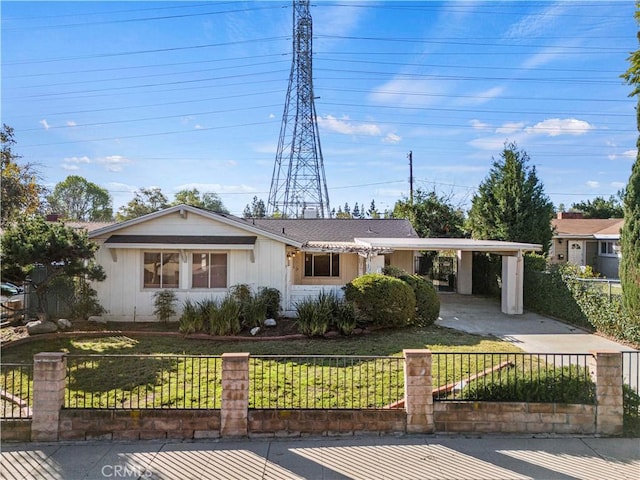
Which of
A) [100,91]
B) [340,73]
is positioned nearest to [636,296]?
[340,73]

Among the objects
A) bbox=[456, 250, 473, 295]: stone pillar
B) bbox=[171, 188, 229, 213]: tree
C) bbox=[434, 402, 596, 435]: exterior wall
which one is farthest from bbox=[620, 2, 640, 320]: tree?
bbox=[171, 188, 229, 213]: tree

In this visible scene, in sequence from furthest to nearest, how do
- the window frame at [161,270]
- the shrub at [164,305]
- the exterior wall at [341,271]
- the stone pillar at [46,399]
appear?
the exterior wall at [341,271]
the window frame at [161,270]
the shrub at [164,305]
the stone pillar at [46,399]

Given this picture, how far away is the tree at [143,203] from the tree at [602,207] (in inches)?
2034

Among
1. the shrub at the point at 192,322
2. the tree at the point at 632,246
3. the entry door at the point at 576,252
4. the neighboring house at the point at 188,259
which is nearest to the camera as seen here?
the tree at the point at 632,246

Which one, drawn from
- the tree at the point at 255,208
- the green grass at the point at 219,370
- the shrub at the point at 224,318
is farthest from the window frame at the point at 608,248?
the tree at the point at 255,208

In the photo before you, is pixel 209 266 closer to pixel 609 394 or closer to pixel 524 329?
pixel 524 329

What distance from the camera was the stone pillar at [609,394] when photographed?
5.06 m

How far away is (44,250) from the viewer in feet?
30.8

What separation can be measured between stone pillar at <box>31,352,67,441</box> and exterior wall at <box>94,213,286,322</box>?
7.11m

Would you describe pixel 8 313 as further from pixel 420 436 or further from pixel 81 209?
pixel 81 209

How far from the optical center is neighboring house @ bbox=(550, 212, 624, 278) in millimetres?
24031

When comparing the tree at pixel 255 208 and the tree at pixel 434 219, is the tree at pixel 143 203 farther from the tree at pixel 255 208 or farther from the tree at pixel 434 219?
the tree at pixel 434 219

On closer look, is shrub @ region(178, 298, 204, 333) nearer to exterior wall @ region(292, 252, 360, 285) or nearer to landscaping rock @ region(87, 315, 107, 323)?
landscaping rock @ region(87, 315, 107, 323)

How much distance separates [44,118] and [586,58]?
23493mm
